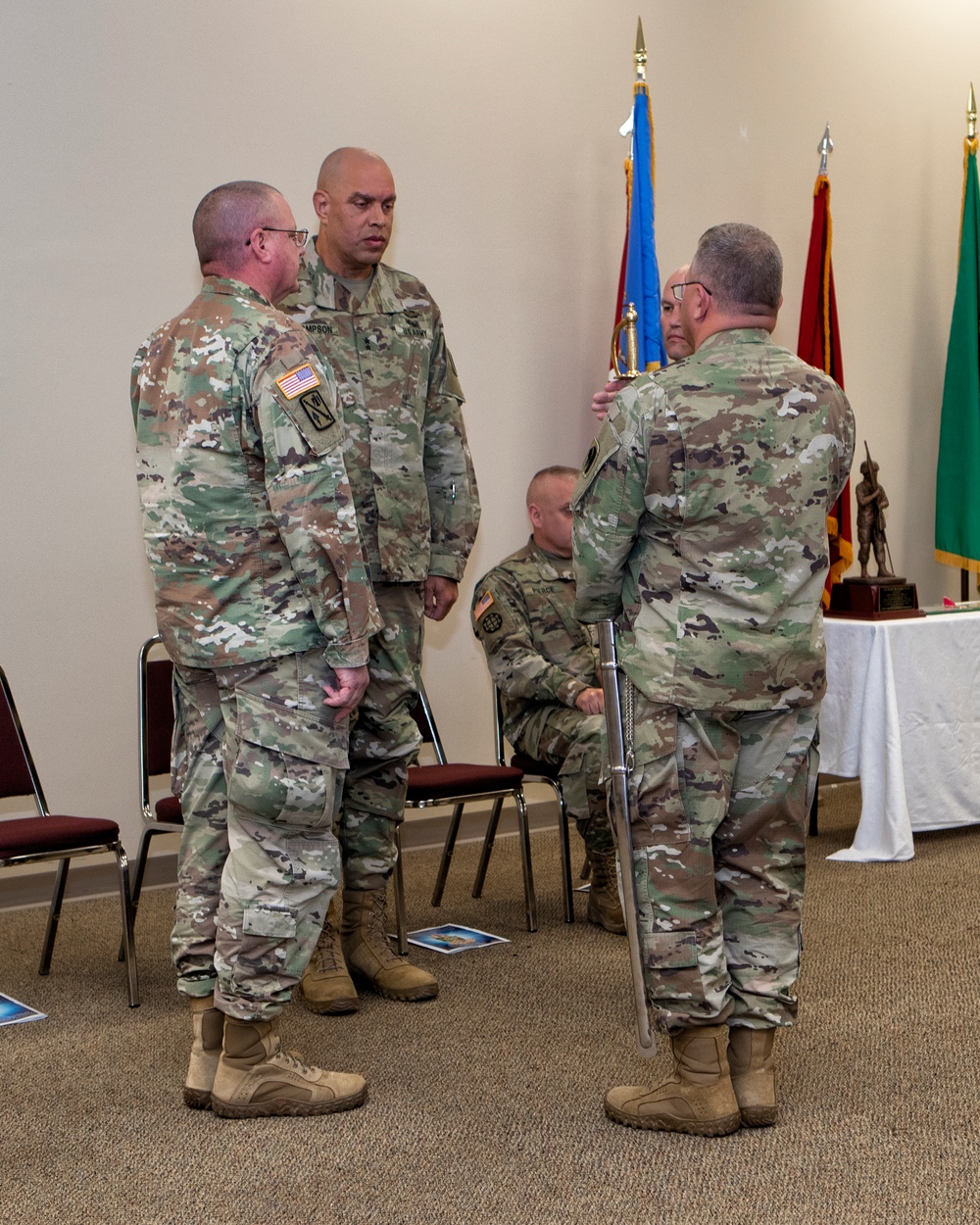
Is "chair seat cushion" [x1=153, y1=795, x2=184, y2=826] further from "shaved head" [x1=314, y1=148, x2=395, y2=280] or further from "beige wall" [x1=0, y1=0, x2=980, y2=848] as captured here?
"shaved head" [x1=314, y1=148, x2=395, y2=280]

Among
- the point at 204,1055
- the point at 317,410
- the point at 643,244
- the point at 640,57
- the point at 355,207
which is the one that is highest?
the point at 640,57

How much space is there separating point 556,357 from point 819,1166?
12.3ft

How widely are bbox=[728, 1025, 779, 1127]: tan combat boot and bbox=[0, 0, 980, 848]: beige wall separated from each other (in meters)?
2.57

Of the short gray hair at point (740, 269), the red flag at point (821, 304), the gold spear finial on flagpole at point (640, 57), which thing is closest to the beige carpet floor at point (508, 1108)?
the short gray hair at point (740, 269)

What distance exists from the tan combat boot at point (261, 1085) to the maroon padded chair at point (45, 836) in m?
0.78

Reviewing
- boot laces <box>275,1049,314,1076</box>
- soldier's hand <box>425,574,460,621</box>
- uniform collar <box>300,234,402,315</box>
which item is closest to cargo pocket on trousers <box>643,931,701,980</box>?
boot laces <box>275,1049,314,1076</box>

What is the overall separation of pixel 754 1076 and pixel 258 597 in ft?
4.16

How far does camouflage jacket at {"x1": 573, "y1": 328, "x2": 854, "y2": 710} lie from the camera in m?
2.32

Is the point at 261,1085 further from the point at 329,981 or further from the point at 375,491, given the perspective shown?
the point at 375,491

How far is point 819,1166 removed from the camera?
2.28m

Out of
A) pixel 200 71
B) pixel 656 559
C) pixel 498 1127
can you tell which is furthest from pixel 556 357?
pixel 498 1127

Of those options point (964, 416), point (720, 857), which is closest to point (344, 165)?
point (720, 857)

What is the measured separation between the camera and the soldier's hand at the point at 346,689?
8.14ft

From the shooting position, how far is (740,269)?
240 centimetres
